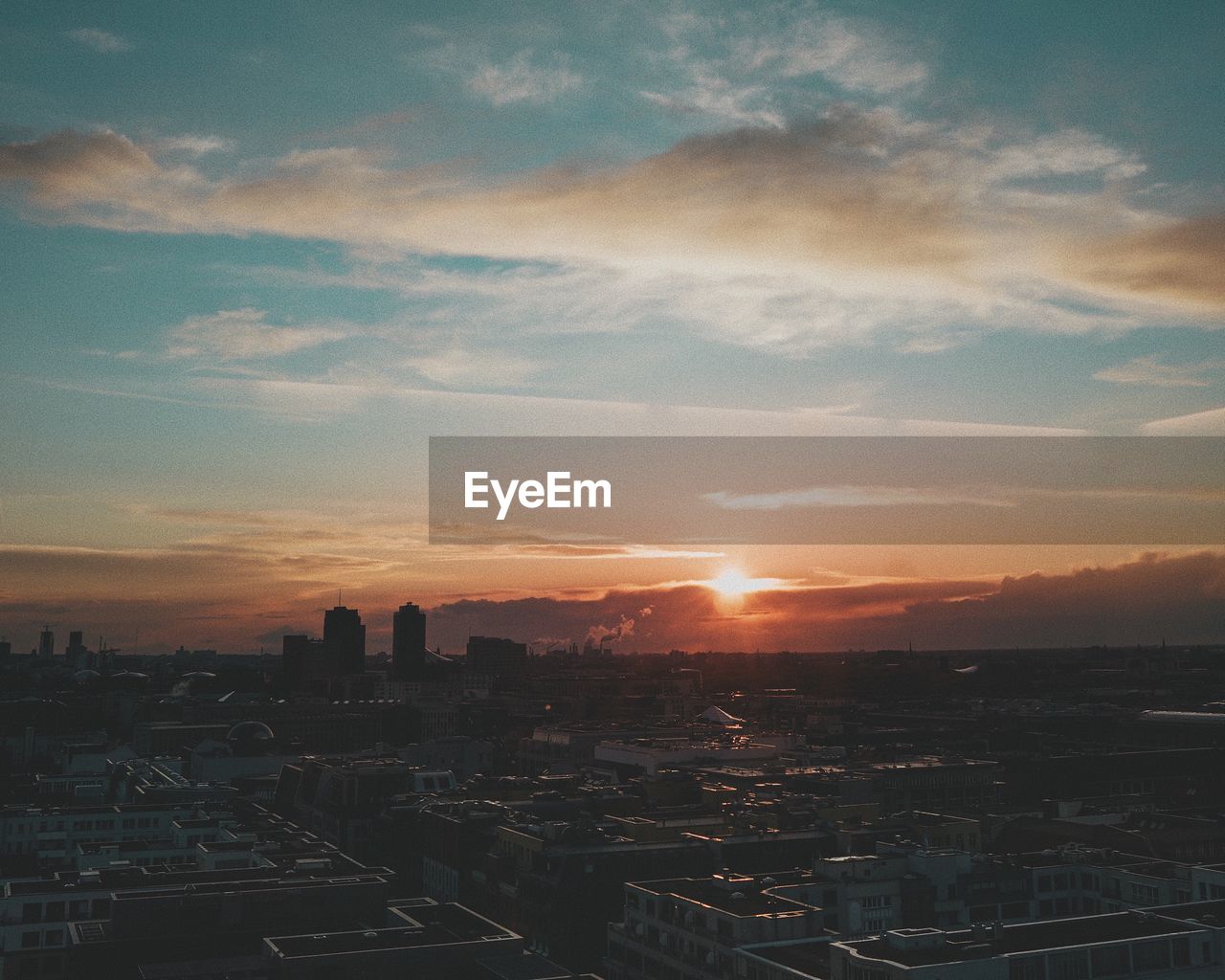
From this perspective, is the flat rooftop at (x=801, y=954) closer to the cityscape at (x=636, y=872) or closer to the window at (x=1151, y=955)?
the cityscape at (x=636, y=872)

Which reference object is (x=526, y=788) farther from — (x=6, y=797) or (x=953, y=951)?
(x=953, y=951)

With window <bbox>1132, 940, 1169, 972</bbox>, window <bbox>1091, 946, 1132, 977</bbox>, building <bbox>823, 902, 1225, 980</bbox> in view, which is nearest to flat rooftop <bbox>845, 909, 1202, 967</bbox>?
building <bbox>823, 902, 1225, 980</bbox>

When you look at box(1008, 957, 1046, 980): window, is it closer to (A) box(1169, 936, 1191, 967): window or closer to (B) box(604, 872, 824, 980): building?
(A) box(1169, 936, 1191, 967): window

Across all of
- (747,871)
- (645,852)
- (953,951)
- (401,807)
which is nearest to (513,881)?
(645,852)

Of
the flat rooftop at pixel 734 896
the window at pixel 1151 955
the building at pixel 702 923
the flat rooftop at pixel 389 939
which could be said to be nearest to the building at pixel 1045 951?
the window at pixel 1151 955

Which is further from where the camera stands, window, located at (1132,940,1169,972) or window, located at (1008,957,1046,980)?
window, located at (1132,940,1169,972)

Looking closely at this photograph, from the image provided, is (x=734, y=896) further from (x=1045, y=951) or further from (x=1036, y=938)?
(x=1045, y=951)

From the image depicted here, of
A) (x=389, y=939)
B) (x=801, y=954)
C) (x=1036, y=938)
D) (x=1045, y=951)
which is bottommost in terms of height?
(x=801, y=954)

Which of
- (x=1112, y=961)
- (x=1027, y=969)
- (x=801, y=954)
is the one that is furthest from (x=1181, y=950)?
(x=801, y=954)

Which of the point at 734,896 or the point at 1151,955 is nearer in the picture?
the point at 1151,955

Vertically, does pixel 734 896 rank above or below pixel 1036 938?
below

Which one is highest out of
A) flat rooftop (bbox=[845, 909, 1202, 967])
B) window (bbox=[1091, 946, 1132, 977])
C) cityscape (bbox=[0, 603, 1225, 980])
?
flat rooftop (bbox=[845, 909, 1202, 967])
